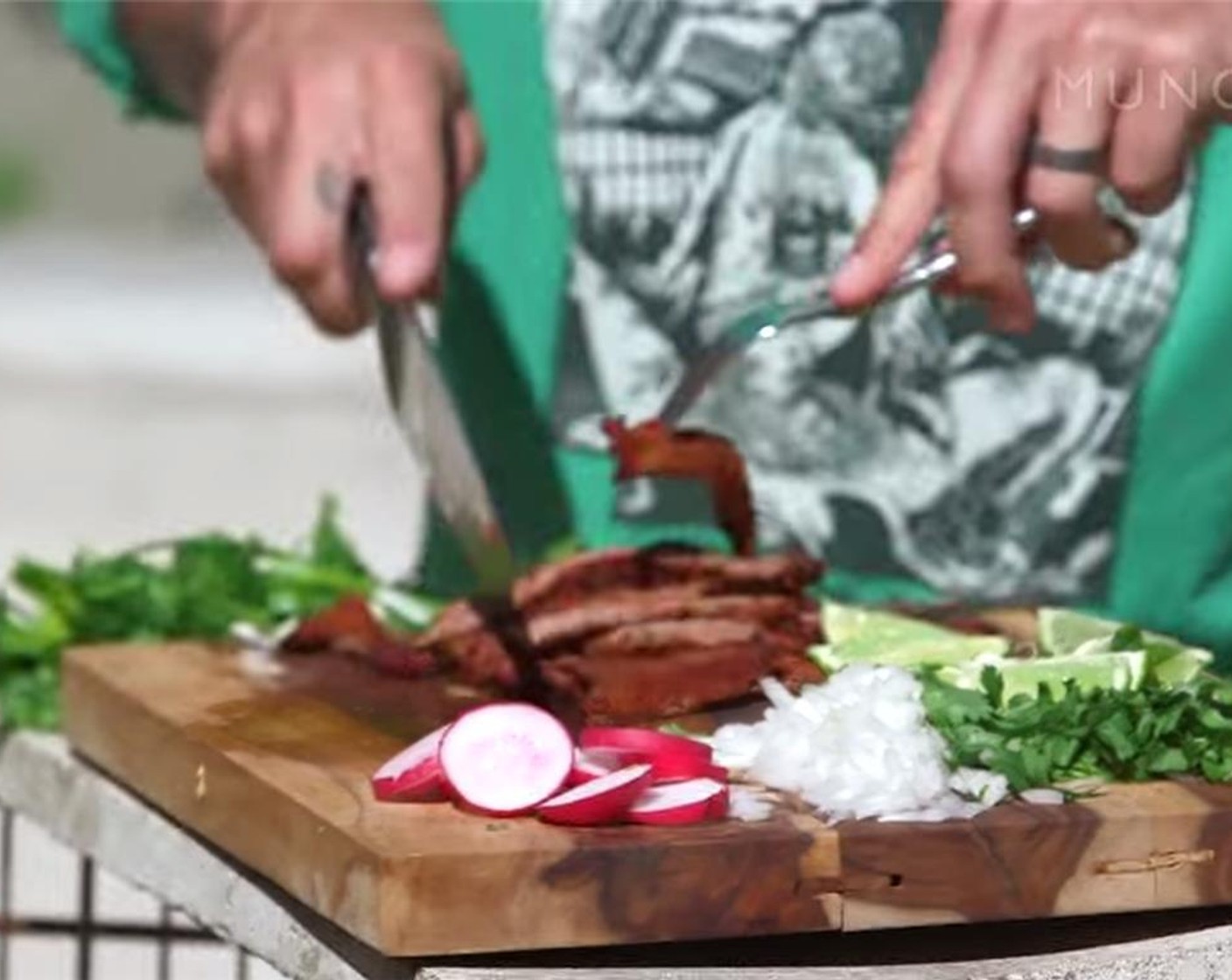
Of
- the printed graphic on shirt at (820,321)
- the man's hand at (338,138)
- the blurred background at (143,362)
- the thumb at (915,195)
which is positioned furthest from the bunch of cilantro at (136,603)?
the blurred background at (143,362)

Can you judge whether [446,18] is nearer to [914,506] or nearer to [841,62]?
[841,62]

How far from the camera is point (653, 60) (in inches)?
99.7

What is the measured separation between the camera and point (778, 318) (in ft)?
6.77

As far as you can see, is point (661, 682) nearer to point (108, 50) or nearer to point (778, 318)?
point (778, 318)

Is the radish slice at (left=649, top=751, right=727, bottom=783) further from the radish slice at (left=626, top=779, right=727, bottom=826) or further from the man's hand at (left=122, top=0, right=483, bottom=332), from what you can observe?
the man's hand at (left=122, top=0, right=483, bottom=332)

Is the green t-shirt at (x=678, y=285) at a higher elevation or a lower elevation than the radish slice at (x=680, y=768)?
higher

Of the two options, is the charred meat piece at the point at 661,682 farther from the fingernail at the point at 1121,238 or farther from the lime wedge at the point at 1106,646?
the fingernail at the point at 1121,238

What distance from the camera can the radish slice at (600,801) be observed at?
158 cm

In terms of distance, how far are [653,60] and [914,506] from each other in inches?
15.7

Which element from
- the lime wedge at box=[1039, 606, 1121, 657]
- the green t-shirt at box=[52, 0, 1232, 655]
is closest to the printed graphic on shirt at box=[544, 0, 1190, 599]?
the green t-shirt at box=[52, 0, 1232, 655]

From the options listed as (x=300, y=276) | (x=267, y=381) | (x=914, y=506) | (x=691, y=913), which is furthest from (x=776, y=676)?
(x=267, y=381)

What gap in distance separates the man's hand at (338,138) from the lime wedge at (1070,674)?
1.60ft

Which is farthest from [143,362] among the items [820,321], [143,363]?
[820,321]

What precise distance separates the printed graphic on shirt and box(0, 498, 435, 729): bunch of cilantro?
337 mm
